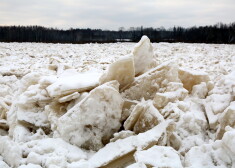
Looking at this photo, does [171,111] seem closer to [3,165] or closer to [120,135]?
[120,135]

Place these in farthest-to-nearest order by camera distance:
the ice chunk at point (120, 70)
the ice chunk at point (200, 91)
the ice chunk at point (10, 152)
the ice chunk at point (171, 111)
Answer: the ice chunk at point (200, 91), the ice chunk at point (120, 70), the ice chunk at point (171, 111), the ice chunk at point (10, 152)

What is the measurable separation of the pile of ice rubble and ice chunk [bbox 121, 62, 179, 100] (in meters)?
0.02

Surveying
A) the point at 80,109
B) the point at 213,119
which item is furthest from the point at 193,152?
the point at 80,109

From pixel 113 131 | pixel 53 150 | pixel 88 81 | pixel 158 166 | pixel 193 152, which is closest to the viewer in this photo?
pixel 158 166

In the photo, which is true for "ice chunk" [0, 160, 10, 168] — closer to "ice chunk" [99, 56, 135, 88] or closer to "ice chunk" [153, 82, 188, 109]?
"ice chunk" [99, 56, 135, 88]

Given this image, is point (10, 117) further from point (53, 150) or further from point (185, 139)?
point (185, 139)

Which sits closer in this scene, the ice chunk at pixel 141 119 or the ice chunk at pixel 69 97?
the ice chunk at pixel 141 119

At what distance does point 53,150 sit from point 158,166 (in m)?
1.31

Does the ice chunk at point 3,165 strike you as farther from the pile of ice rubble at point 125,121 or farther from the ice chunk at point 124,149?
the ice chunk at point 124,149

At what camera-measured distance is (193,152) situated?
2.81 metres

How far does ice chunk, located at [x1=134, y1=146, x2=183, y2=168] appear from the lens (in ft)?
8.31

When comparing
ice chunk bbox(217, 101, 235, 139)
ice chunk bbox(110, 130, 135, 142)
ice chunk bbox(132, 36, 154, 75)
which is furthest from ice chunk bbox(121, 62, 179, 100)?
ice chunk bbox(217, 101, 235, 139)

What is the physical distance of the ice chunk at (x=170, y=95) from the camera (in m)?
3.80

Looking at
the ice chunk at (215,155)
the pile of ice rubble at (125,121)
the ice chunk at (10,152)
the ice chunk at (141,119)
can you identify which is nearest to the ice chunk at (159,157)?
the pile of ice rubble at (125,121)
